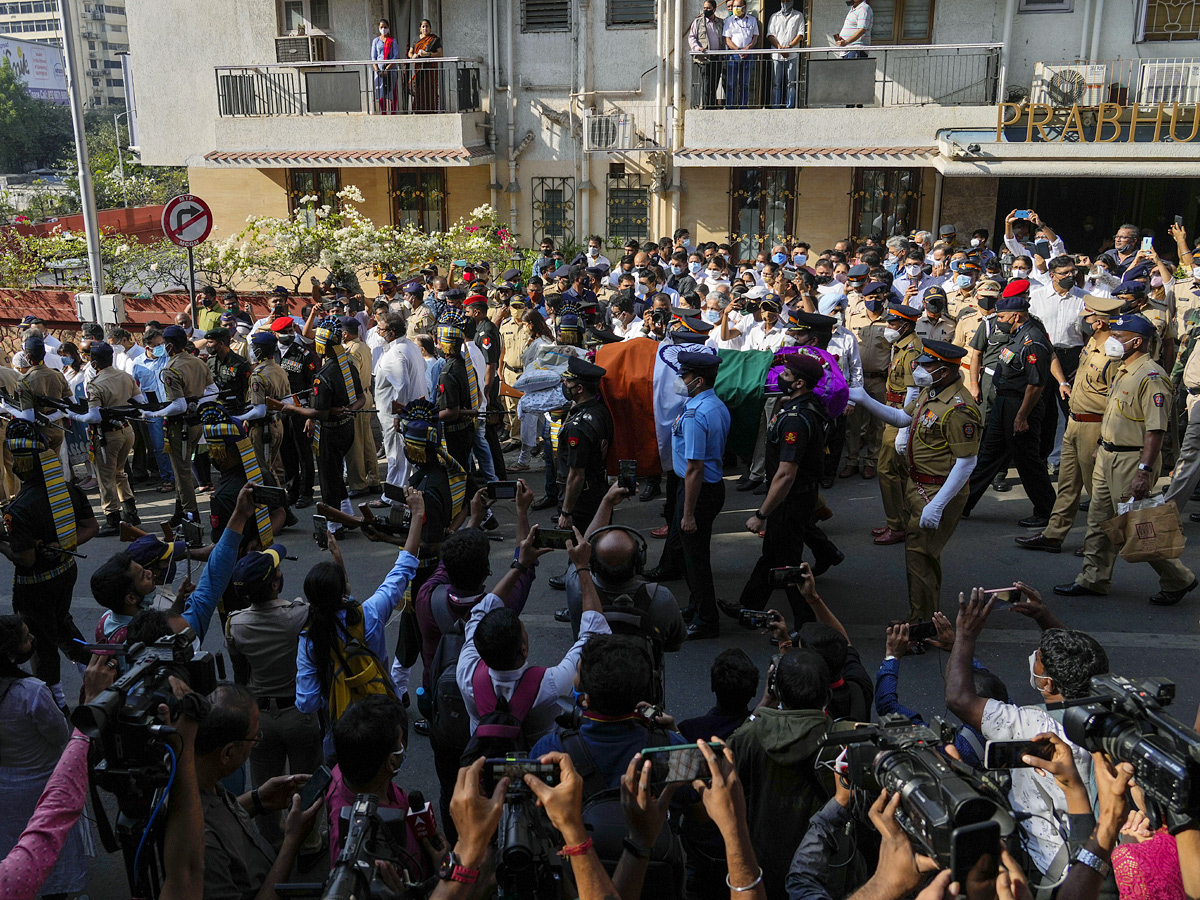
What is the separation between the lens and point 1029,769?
3.28 meters

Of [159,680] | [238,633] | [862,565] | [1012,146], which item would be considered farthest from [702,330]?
→ [1012,146]

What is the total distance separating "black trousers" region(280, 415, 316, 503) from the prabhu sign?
11.8 m

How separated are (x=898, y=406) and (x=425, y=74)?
14.0m

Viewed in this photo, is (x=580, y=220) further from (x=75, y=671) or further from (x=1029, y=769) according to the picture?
(x=1029, y=769)

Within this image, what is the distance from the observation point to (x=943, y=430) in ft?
20.5

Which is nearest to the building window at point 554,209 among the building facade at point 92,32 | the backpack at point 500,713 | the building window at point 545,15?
the building window at point 545,15

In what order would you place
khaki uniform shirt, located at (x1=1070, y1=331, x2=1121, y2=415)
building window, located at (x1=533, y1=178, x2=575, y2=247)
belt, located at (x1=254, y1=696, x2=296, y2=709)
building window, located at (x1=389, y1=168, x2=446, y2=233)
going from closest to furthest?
1. belt, located at (x1=254, y1=696, x2=296, y2=709)
2. khaki uniform shirt, located at (x1=1070, y1=331, x2=1121, y2=415)
3. building window, located at (x1=533, y1=178, x2=575, y2=247)
4. building window, located at (x1=389, y1=168, x2=446, y2=233)

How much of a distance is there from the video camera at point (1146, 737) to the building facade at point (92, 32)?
407 ft

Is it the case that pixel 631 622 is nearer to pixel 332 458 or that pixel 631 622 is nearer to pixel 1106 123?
pixel 332 458

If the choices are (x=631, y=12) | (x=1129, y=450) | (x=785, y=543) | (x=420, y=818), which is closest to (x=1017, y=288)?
(x=1129, y=450)

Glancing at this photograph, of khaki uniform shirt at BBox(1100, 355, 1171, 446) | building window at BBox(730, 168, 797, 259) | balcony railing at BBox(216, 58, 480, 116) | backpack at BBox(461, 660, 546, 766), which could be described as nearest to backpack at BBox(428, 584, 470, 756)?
backpack at BBox(461, 660, 546, 766)

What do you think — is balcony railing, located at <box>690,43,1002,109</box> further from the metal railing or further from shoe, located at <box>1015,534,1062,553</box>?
shoe, located at <box>1015,534,1062,553</box>

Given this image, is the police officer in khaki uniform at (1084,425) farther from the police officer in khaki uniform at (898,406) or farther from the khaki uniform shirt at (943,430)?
the khaki uniform shirt at (943,430)

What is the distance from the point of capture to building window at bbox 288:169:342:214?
2117cm
